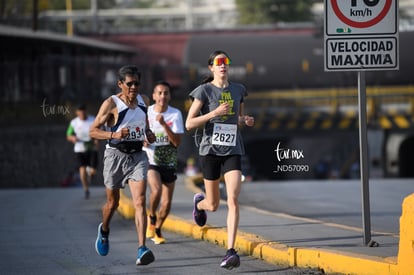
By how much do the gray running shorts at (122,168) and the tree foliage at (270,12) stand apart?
6434cm

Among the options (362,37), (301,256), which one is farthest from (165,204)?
(362,37)

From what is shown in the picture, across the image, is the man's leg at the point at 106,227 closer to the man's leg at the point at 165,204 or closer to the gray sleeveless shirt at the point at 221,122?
the gray sleeveless shirt at the point at 221,122

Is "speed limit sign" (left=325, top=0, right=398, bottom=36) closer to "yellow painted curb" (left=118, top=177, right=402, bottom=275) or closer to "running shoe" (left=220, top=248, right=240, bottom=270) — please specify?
"yellow painted curb" (left=118, top=177, right=402, bottom=275)

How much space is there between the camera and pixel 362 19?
34.7 feet

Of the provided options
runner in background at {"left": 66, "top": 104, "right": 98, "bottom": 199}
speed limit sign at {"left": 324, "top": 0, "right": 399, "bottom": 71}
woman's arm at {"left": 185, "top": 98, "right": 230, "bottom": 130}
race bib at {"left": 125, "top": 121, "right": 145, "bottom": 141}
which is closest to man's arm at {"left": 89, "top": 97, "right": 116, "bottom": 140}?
race bib at {"left": 125, "top": 121, "right": 145, "bottom": 141}

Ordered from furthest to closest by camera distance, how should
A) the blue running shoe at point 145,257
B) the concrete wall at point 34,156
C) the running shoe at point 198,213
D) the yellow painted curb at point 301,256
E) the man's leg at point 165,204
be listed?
the concrete wall at point 34,156
the man's leg at point 165,204
the running shoe at point 198,213
the blue running shoe at point 145,257
the yellow painted curb at point 301,256

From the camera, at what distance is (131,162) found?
10.9 meters

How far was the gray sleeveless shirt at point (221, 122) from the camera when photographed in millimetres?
10508

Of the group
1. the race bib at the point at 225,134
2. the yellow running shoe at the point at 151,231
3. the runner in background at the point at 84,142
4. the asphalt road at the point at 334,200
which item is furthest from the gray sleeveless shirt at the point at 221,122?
the runner in background at the point at 84,142

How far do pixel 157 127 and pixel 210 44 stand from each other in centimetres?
3657

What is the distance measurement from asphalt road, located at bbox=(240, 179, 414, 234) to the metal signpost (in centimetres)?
387

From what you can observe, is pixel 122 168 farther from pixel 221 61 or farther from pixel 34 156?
pixel 34 156

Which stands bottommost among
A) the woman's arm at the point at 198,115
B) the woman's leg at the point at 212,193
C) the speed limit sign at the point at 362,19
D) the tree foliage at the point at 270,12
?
the woman's leg at the point at 212,193

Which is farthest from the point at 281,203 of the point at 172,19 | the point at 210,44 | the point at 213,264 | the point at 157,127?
the point at 172,19
